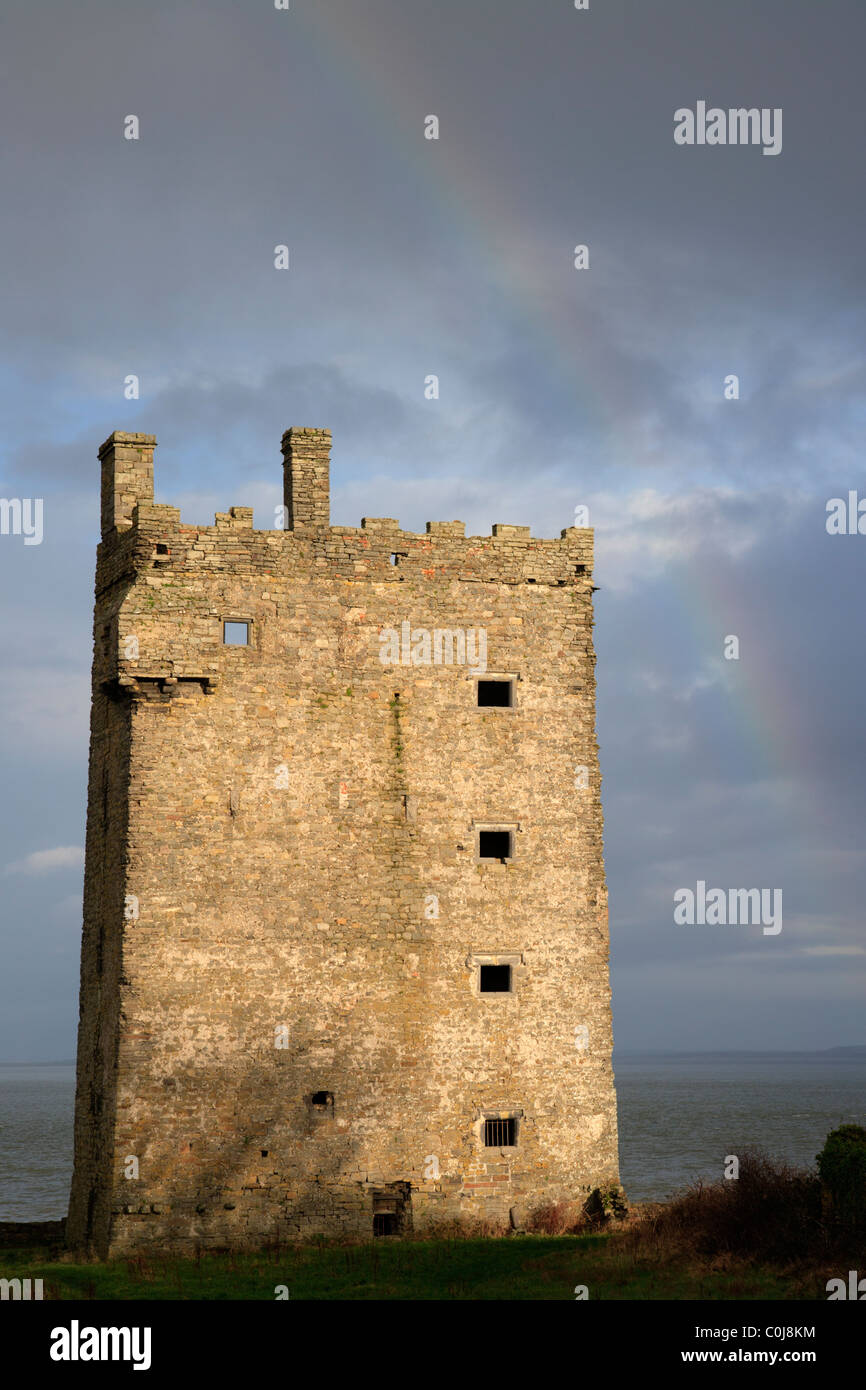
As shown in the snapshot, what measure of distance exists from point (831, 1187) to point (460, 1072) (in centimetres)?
770

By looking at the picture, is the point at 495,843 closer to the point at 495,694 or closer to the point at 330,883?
the point at 495,694

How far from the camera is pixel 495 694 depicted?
2980 centimetres

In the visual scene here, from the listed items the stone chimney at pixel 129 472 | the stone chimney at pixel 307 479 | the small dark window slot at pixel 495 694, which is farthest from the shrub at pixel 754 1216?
the stone chimney at pixel 129 472

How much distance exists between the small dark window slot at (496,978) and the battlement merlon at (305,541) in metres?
7.67

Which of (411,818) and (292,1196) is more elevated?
(411,818)

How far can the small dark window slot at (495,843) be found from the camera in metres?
29.1

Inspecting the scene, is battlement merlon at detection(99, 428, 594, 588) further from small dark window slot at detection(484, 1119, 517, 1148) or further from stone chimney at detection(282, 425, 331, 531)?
small dark window slot at detection(484, 1119, 517, 1148)

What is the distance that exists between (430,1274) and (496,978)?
6371mm

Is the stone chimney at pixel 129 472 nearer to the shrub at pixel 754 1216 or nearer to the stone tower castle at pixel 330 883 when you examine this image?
the stone tower castle at pixel 330 883

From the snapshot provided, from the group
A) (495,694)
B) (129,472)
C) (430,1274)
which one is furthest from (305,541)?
(430,1274)
